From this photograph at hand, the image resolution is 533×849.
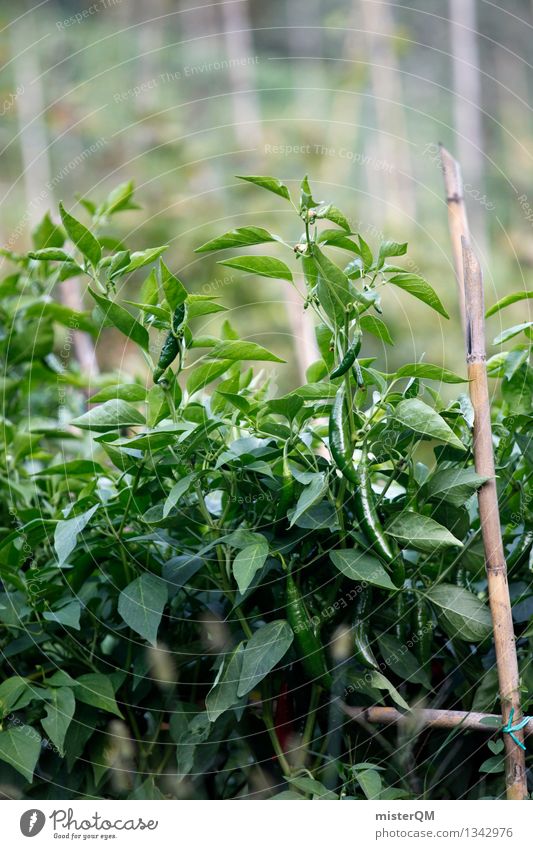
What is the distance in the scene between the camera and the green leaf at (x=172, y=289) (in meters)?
0.53

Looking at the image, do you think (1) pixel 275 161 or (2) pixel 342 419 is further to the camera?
(1) pixel 275 161

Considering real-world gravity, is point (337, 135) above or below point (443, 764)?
above

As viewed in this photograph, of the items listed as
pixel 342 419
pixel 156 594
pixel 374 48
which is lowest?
pixel 156 594

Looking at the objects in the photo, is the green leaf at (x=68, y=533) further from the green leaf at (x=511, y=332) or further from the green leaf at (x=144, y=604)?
the green leaf at (x=511, y=332)

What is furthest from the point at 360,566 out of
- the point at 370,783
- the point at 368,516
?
the point at 370,783

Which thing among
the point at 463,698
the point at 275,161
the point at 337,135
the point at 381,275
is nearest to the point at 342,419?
the point at 381,275

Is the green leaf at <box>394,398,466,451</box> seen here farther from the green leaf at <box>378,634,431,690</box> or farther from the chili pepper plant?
the green leaf at <box>378,634,431,690</box>

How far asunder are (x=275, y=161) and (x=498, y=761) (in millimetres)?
3050

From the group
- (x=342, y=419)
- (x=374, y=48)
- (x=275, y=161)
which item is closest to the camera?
(x=342, y=419)

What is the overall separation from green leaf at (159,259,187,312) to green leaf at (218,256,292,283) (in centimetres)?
3

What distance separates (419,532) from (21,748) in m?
0.28

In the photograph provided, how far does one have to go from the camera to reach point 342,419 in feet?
1.66

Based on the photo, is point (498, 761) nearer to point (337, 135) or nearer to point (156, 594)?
point (156, 594)

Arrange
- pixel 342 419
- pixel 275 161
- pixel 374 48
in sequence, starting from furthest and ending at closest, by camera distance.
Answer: pixel 374 48
pixel 275 161
pixel 342 419
